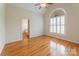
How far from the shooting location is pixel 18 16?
9.07 ft

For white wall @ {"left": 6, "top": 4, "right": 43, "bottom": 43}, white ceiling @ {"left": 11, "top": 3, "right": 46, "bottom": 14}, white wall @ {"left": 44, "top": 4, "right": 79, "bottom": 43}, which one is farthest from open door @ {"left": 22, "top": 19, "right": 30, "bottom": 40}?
white wall @ {"left": 44, "top": 4, "right": 79, "bottom": 43}

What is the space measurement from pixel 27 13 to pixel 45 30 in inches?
29.8

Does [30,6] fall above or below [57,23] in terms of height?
above

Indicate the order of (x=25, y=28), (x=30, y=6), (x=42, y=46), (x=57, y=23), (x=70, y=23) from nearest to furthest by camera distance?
(x=30, y=6) < (x=25, y=28) < (x=57, y=23) < (x=42, y=46) < (x=70, y=23)

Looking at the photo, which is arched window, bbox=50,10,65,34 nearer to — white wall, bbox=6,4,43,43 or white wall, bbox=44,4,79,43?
white wall, bbox=44,4,79,43

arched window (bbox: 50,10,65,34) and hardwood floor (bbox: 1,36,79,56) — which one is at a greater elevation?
arched window (bbox: 50,10,65,34)

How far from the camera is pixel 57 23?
8.35 feet

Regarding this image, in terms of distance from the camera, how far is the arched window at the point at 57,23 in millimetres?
2539

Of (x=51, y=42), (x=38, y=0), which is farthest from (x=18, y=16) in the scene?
(x=38, y=0)

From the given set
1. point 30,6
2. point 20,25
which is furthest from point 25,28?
point 30,6

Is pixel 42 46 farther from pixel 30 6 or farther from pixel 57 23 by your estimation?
pixel 30 6

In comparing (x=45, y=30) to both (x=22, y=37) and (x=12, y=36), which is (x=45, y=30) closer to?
(x=22, y=37)

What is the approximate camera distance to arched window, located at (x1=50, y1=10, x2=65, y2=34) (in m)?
2.54

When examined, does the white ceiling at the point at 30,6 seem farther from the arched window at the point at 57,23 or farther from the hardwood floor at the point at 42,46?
the hardwood floor at the point at 42,46
